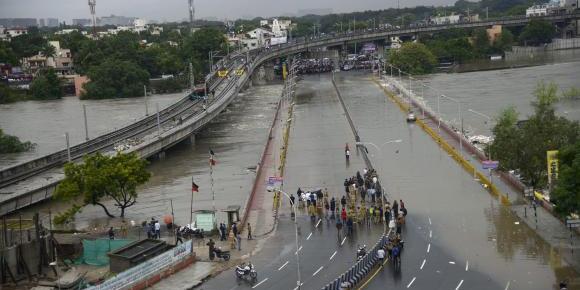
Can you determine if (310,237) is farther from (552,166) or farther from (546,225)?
(552,166)

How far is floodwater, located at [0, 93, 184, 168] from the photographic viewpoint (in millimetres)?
52419

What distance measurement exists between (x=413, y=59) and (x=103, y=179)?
208 feet

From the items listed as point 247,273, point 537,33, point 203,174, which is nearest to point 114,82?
point 203,174

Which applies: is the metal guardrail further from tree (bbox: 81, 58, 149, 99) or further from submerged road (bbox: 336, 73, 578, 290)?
tree (bbox: 81, 58, 149, 99)

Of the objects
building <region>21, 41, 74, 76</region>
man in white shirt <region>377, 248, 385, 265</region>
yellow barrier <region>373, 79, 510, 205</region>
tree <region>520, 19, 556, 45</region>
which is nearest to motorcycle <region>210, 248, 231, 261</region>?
man in white shirt <region>377, 248, 385, 265</region>

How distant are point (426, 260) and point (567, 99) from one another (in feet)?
120

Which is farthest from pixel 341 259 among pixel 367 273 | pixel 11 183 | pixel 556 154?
pixel 11 183

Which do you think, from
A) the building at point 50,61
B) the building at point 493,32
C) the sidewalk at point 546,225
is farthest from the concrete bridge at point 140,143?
the building at point 493,32

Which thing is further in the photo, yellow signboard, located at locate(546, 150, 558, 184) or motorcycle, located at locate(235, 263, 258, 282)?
yellow signboard, located at locate(546, 150, 558, 184)

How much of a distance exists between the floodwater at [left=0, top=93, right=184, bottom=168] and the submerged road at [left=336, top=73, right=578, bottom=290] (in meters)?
24.1

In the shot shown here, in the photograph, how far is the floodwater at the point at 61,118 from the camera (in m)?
52.4

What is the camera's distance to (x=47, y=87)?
286 ft

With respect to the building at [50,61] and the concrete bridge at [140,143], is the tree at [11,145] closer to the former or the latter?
the concrete bridge at [140,143]

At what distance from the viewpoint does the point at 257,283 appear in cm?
1862
